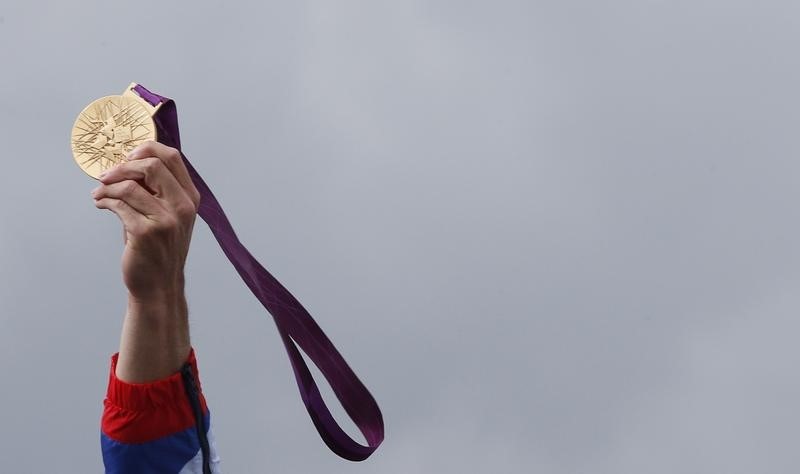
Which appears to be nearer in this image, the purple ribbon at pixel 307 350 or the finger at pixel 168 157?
the finger at pixel 168 157

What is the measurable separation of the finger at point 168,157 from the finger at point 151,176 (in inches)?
1.9

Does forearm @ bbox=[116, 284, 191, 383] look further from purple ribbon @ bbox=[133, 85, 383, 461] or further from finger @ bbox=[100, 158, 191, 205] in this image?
purple ribbon @ bbox=[133, 85, 383, 461]

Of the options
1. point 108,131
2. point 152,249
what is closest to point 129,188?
point 152,249

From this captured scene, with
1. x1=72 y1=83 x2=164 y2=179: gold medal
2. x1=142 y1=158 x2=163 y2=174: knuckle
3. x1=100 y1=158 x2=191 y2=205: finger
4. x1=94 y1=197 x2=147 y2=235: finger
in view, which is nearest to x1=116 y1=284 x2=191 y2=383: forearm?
x1=94 y1=197 x2=147 y2=235: finger

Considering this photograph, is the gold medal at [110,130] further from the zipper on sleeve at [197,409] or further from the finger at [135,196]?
the zipper on sleeve at [197,409]

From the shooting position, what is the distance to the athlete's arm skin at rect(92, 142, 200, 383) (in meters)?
6.02

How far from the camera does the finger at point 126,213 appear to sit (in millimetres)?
5961

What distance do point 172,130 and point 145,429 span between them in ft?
6.68

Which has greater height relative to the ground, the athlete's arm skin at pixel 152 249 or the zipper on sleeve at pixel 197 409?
the athlete's arm skin at pixel 152 249

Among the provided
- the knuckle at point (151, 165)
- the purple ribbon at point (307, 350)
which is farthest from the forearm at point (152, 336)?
the purple ribbon at point (307, 350)

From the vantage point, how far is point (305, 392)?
8383mm

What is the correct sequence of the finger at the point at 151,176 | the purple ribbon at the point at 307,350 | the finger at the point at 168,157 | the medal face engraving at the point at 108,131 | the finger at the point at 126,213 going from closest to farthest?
the finger at the point at 126,213 → the finger at the point at 151,176 → the finger at the point at 168,157 → the medal face engraving at the point at 108,131 → the purple ribbon at the point at 307,350

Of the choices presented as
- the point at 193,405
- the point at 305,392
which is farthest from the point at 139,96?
the point at 305,392

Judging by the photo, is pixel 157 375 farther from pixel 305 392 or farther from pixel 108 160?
pixel 305 392
